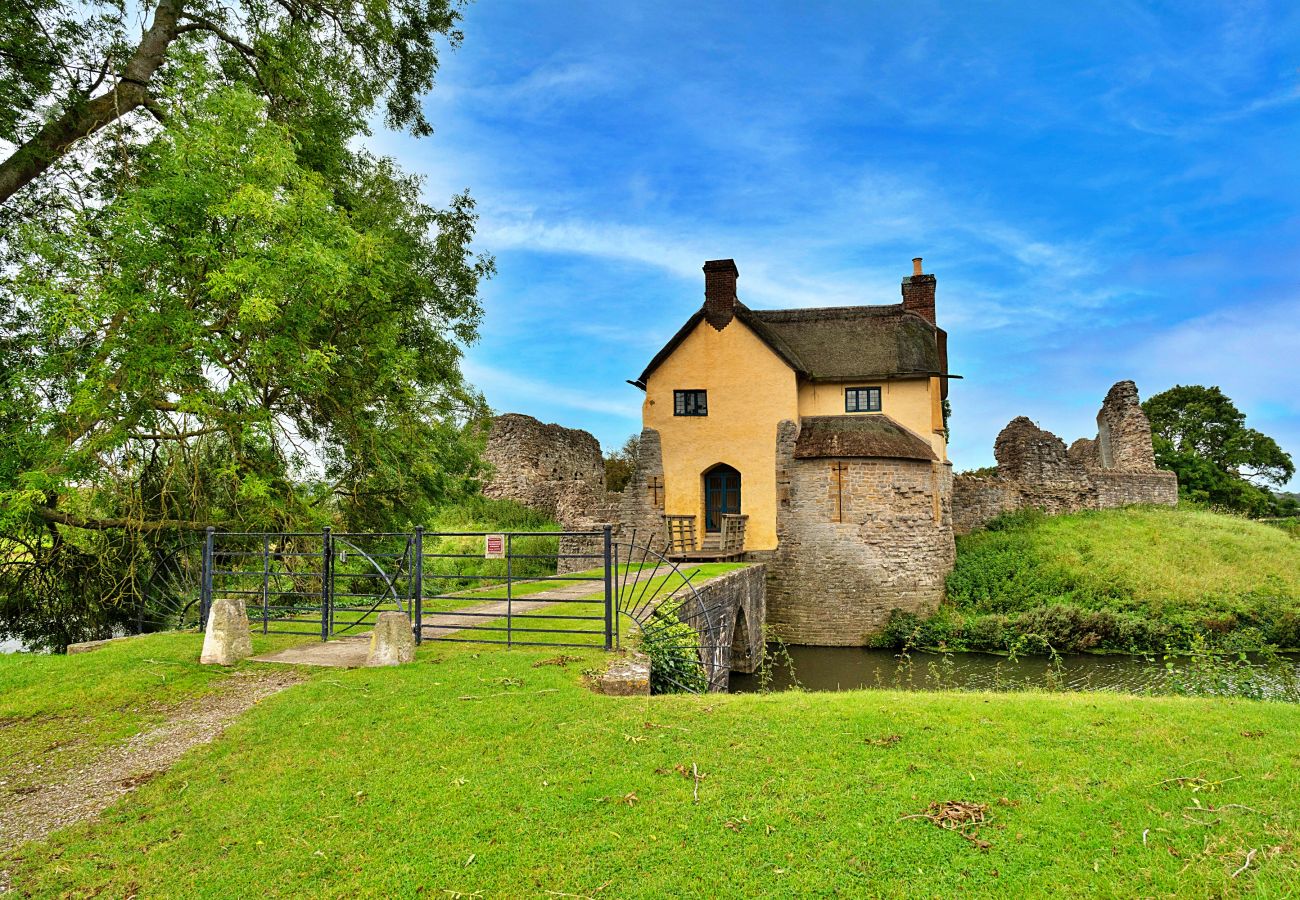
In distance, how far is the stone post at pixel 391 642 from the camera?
777cm

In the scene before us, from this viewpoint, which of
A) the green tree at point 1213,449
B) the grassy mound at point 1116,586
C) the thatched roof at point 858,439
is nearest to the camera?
the grassy mound at point 1116,586

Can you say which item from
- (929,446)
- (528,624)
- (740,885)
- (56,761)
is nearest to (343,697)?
(56,761)

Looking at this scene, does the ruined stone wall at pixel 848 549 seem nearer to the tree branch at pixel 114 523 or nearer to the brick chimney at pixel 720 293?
the brick chimney at pixel 720 293

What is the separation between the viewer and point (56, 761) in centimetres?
556

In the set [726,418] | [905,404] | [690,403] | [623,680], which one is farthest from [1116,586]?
[623,680]

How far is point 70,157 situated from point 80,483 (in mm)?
5176

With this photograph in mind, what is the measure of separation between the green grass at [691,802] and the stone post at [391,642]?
103 cm

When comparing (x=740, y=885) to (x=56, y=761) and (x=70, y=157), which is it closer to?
(x=56, y=761)

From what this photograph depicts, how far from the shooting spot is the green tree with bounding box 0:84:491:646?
952 centimetres

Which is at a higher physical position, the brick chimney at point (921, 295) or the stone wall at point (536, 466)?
the brick chimney at point (921, 295)

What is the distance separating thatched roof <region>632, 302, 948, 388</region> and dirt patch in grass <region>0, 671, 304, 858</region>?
1714 cm

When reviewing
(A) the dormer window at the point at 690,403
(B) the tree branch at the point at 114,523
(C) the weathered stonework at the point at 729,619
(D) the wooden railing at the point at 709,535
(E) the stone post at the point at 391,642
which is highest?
(A) the dormer window at the point at 690,403

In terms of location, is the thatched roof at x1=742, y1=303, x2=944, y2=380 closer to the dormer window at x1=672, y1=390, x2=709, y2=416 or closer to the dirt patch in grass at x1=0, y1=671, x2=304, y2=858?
the dormer window at x1=672, y1=390, x2=709, y2=416

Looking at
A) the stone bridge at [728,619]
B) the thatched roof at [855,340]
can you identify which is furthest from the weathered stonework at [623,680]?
the thatched roof at [855,340]
